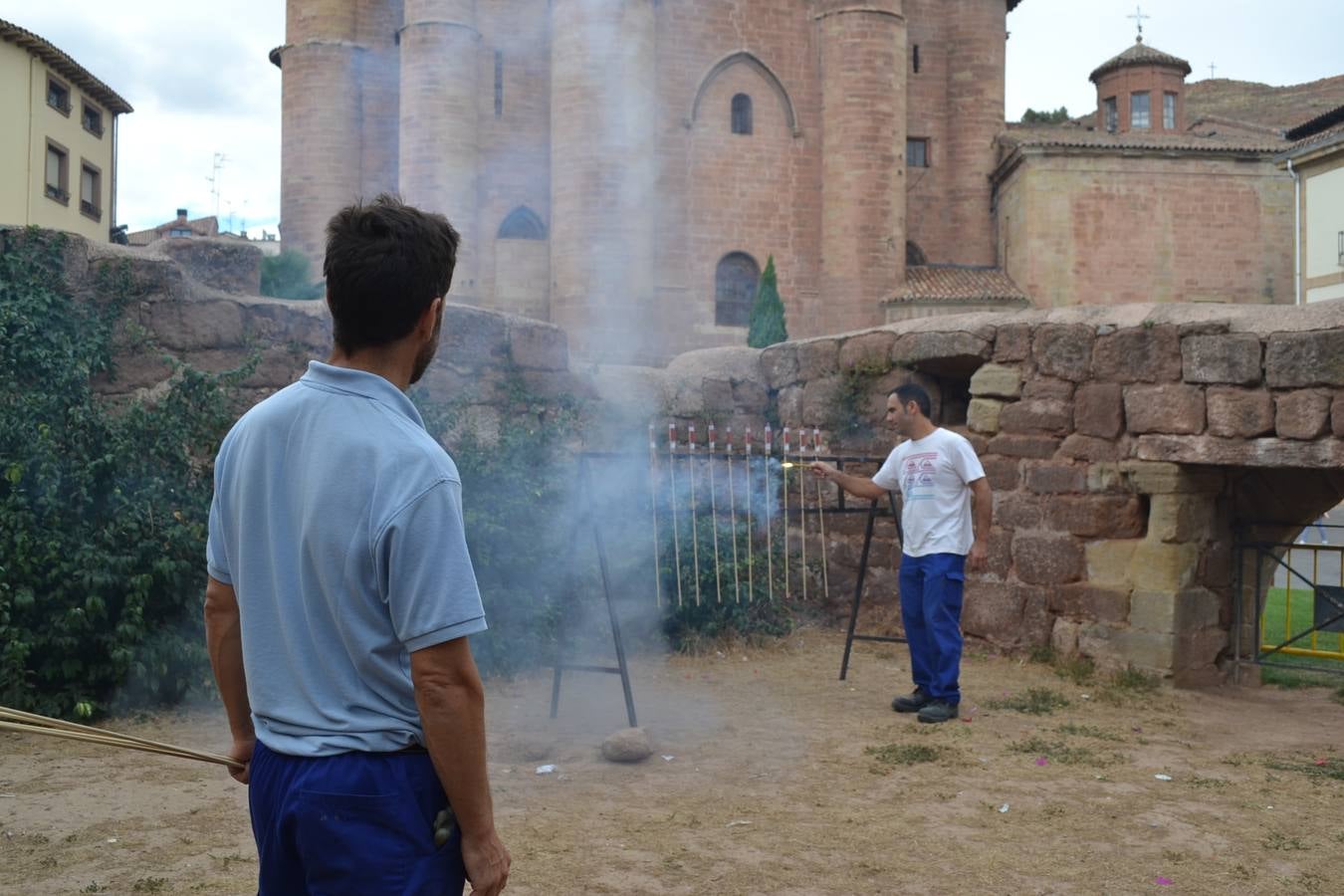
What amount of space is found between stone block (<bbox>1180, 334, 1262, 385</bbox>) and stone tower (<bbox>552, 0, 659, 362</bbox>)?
66.4 feet

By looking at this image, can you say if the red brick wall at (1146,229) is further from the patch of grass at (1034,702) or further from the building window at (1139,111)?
the patch of grass at (1034,702)

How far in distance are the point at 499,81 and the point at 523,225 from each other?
3392 millimetres

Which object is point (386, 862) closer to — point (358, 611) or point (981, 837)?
point (358, 611)

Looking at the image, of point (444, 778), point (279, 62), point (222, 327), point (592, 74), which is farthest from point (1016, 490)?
point (279, 62)

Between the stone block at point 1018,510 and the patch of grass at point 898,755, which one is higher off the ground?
the stone block at point 1018,510

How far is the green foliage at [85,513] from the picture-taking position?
5.85m

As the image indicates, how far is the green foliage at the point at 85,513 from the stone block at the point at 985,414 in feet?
15.5

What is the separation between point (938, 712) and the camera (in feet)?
20.6

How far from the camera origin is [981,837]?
449cm

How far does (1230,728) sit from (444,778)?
18.4 ft

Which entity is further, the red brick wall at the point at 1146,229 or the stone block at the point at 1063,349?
the red brick wall at the point at 1146,229

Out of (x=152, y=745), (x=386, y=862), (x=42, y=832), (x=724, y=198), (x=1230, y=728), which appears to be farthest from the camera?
(x=724, y=198)

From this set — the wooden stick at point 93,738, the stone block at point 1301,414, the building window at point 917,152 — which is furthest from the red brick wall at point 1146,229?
the wooden stick at point 93,738

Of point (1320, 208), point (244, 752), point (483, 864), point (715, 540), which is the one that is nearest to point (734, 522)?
point (715, 540)
